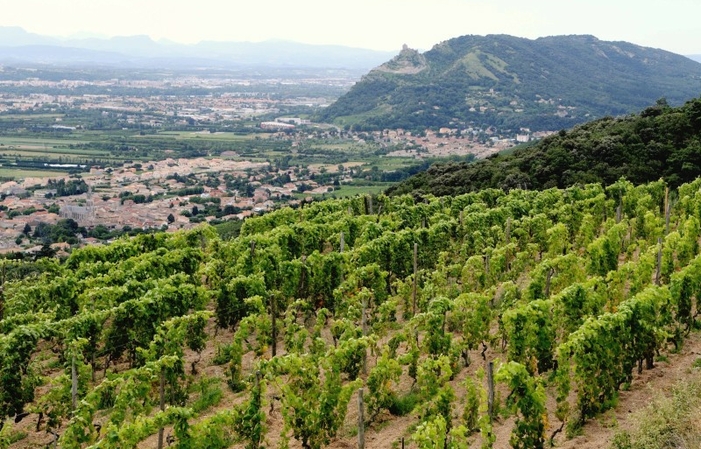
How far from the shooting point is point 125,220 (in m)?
61.6

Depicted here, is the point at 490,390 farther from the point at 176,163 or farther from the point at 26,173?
the point at 176,163

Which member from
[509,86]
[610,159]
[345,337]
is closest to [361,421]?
[345,337]

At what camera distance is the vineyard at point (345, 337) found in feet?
31.7

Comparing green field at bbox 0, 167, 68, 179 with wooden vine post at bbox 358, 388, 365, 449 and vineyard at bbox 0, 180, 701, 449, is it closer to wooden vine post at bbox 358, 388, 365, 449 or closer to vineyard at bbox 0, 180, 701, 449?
vineyard at bbox 0, 180, 701, 449

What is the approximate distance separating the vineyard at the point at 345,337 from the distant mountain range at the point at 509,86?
418 ft

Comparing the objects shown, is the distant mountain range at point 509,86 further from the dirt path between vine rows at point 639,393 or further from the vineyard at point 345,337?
the dirt path between vine rows at point 639,393

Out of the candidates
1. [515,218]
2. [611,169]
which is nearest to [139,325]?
[515,218]

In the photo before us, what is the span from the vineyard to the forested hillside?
12722 millimetres

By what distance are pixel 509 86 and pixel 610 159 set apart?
134m

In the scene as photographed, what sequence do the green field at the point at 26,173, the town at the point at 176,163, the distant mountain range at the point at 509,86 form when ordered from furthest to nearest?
the distant mountain range at the point at 509,86
the green field at the point at 26,173
the town at the point at 176,163

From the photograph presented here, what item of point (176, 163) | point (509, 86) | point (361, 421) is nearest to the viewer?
point (361, 421)

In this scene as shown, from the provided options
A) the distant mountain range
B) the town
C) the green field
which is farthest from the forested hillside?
the distant mountain range

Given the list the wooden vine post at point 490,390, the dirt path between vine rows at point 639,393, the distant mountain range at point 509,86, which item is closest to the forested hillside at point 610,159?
the dirt path between vine rows at point 639,393

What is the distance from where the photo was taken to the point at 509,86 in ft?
531
